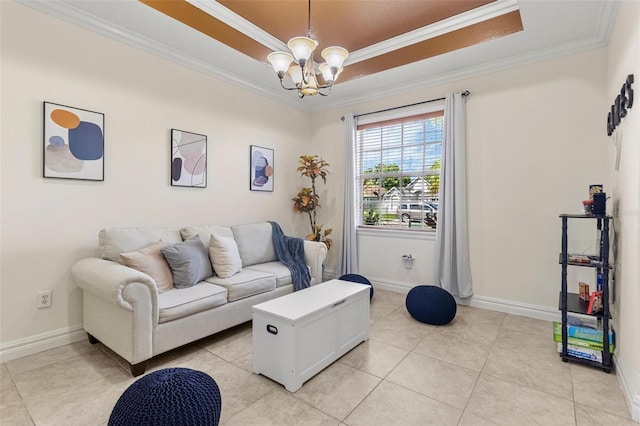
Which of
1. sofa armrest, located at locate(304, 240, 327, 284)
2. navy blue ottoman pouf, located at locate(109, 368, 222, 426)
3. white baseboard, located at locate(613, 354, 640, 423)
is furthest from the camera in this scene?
sofa armrest, located at locate(304, 240, 327, 284)

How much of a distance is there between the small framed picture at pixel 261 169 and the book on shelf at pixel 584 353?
3.57 metres

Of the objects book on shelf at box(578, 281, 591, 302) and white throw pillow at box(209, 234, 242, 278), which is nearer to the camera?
book on shelf at box(578, 281, 591, 302)

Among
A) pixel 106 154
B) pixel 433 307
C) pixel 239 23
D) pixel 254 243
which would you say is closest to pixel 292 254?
pixel 254 243

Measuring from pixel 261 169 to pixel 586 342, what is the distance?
3.73 m

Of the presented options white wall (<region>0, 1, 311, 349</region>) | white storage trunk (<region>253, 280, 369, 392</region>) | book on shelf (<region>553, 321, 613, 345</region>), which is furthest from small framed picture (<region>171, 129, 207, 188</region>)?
book on shelf (<region>553, 321, 613, 345</region>)

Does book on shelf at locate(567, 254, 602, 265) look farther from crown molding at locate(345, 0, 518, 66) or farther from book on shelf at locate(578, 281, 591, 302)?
crown molding at locate(345, 0, 518, 66)

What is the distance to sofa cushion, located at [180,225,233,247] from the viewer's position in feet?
10.3

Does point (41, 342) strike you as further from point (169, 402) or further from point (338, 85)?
point (338, 85)

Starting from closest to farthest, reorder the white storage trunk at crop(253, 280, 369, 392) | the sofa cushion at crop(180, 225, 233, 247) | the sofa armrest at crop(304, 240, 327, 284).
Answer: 1. the white storage trunk at crop(253, 280, 369, 392)
2. the sofa cushion at crop(180, 225, 233, 247)
3. the sofa armrest at crop(304, 240, 327, 284)

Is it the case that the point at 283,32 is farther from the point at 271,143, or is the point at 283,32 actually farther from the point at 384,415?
the point at 384,415

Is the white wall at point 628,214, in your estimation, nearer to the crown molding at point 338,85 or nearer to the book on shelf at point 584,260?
the book on shelf at point 584,260

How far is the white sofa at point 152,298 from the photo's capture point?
2082 mm

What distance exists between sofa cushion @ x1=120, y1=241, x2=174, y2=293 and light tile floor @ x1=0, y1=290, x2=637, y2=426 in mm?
565

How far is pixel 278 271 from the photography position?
335 centimetres
